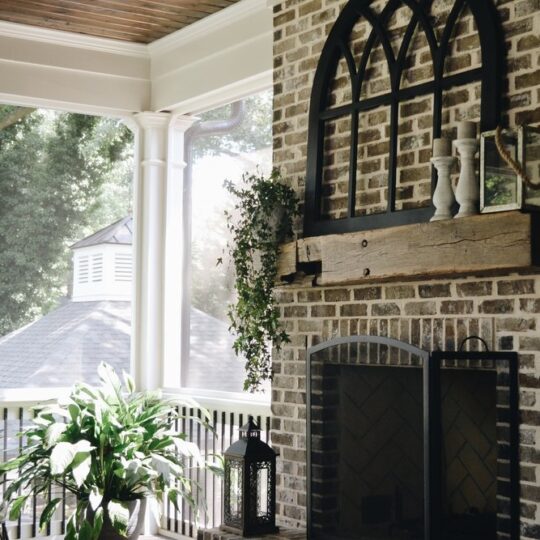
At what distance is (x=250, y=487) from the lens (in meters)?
4.54

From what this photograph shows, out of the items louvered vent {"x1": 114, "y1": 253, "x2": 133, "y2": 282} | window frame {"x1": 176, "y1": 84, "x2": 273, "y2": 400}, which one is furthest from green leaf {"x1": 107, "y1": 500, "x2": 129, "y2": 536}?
louvered vent {"x1": 114, "y1": 253, "x2": 133, "y2": 282}

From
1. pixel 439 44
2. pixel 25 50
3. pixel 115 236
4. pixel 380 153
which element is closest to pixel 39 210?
pixel 115 236

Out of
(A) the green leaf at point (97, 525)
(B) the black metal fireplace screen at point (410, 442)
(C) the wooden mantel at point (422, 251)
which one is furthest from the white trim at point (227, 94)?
(A) the green leaf at point (97, 525)

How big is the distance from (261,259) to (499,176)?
55.6 inches

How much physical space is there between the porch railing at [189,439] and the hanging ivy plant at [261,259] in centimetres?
84

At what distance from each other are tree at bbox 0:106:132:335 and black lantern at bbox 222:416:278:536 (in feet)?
6.66

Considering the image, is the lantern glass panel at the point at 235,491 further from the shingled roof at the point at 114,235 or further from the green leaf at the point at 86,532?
the shingled roof at the point at 114,235

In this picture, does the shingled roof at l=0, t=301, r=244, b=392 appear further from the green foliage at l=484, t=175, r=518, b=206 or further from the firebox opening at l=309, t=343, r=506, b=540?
the green foliage at l=484, t=175, r=518, b=206

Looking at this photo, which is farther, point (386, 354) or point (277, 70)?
point (277, 70)

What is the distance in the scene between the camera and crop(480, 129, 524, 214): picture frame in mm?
3371

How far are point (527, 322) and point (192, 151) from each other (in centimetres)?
Answer: 334

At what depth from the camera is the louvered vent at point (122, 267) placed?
6426mm

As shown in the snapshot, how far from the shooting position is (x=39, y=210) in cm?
621

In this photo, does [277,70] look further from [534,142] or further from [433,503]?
[433,503]
